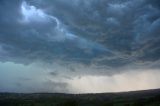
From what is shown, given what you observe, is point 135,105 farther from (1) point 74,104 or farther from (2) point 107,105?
(1) point 74,104

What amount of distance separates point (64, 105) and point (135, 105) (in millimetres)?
38256

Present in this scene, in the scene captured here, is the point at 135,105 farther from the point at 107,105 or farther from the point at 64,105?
the point at 64,105

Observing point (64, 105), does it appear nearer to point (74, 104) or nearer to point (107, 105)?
point (74, 104)

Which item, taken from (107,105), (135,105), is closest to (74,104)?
(107,105)

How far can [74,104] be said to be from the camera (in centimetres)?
11850

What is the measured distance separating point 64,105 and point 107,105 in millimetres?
20075

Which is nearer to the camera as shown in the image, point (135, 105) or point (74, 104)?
point (74, 104)

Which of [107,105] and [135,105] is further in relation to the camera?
[135,105]

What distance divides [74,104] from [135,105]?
111 feet

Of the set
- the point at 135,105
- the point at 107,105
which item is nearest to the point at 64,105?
the point at 107,105

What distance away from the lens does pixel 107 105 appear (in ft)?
380

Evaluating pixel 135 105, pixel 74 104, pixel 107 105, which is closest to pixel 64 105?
pixel 74 104

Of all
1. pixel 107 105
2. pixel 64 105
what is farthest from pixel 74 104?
pixel 107 105

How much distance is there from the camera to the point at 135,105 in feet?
430
